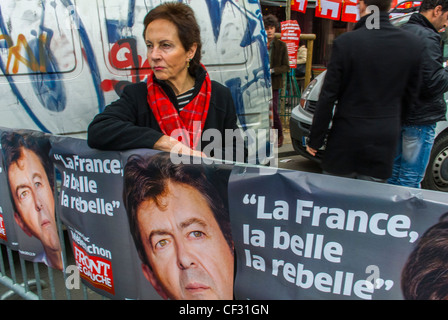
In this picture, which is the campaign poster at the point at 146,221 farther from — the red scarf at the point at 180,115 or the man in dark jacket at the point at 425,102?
the man in dark jacket at the point at 425,102

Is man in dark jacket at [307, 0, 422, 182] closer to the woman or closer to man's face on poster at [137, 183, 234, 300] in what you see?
the woman

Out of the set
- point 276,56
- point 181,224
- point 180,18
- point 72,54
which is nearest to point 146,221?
point 181,224

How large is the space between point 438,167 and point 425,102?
177 cm

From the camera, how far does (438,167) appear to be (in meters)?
4.46

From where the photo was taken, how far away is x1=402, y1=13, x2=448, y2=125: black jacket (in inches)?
114

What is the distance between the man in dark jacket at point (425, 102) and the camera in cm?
292

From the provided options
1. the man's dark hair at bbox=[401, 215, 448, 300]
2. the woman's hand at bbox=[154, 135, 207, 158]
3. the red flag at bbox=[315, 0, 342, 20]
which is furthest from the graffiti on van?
the red flag at bbox=[315, 0, 342, 20]

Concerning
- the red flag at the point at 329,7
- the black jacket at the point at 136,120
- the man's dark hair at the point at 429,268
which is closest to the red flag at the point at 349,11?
the red flag at the point at 329,7

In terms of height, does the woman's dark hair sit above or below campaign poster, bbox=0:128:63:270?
above

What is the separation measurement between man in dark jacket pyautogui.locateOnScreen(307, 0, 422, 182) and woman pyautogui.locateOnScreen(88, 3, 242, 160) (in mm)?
887

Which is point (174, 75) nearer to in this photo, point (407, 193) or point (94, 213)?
point (94, 213)
